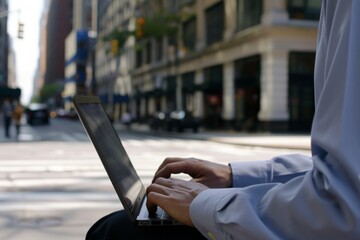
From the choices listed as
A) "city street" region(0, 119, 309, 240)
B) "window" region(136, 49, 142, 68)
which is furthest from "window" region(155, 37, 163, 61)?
"city street" region(0, 119, 309, 240)

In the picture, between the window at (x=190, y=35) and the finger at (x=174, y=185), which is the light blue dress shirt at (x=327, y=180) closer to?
the finger at (x=174, y=185)

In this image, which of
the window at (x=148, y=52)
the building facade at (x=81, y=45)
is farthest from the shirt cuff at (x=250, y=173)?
the building facade at (x=81, y=45)

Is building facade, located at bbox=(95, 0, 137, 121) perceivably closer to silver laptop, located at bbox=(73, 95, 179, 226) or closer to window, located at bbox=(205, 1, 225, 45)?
window, located at bbox=(205, 1, 225, 45)

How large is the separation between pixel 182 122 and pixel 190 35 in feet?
38.0

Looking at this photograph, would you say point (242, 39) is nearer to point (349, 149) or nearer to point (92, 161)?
point (92, 161)

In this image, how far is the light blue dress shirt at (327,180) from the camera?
0.96m

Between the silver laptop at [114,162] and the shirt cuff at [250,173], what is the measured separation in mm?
354

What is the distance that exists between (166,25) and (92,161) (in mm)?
25872

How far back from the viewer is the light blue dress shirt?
0.96m

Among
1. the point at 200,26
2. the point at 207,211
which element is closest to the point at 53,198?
the point at 207,211

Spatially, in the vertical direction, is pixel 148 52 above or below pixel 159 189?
above

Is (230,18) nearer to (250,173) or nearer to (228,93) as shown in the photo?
(228,93)

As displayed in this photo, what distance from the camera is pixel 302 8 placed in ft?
90.4

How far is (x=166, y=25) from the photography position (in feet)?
119
